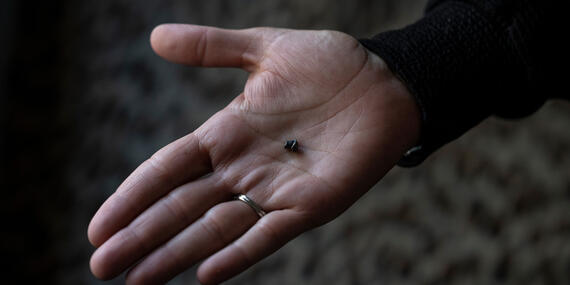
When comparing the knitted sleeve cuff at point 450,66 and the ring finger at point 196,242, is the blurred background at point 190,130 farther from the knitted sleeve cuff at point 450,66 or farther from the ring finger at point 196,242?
the ring finger at point 196,242

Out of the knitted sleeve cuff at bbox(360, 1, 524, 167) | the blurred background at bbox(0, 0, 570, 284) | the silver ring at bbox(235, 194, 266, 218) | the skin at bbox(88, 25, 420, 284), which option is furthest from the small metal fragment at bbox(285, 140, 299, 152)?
the blurred background at bbox(0, 0, 570, 284)

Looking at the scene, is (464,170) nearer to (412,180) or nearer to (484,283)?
(412,180)

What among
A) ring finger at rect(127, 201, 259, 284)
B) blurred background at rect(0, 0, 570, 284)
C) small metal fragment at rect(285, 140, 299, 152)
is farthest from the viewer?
blurred background at rect(0, 0, 570, 284)

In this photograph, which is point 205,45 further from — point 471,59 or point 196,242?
point 471,59

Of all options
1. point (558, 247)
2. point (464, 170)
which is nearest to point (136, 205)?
point (464, 170)

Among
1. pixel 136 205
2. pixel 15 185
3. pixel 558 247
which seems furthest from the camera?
pixel 15 185

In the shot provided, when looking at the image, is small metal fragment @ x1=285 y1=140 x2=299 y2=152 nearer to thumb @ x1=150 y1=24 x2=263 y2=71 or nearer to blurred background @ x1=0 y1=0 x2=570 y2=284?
thumb @ x1=150 y1=24 x2=263 y2=71

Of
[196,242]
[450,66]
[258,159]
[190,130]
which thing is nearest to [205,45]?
[258,159]

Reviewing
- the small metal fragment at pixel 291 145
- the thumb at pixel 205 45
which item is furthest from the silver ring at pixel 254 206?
the thumb at pixel 205 45

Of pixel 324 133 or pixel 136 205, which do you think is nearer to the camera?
pixel 136 205
